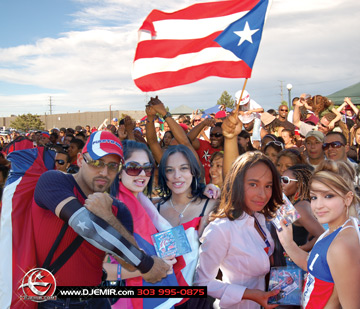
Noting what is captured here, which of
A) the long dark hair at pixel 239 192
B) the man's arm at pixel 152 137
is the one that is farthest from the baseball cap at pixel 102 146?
the man's arm at pixel 152 137

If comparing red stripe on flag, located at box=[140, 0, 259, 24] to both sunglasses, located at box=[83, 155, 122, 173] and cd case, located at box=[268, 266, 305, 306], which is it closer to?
sunglasses, located at box=[83, 155, 122, 173]

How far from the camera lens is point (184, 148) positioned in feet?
12.0

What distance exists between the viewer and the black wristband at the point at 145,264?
201 cm

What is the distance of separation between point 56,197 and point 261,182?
1.55 metres

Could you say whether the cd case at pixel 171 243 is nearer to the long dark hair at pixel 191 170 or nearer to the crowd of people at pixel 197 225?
the crowd of people at pixel 197 225

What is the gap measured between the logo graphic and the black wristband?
54cm

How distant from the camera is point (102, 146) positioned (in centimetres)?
231

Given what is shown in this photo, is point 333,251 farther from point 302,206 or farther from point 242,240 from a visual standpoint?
point 302,206

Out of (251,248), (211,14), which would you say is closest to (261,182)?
(251,248)

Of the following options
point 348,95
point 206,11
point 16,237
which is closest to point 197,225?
point 16,237

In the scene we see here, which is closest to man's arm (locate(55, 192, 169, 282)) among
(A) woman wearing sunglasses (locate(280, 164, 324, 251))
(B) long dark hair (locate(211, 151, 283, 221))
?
(B) long dark hair (locate(211, 151, 283, 221))

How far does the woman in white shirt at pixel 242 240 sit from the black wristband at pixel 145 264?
0.63 metres

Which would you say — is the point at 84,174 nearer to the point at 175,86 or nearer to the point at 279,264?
the point at 279,264

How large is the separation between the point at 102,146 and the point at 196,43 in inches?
125
